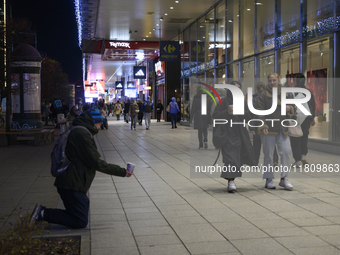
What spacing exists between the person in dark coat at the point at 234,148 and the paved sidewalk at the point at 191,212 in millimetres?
349

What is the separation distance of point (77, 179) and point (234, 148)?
116 inches

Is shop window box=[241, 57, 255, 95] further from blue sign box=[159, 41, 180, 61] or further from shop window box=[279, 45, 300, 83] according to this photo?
blue sign box=[159, 41, 180, 61]

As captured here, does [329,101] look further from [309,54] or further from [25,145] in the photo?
[25,145]

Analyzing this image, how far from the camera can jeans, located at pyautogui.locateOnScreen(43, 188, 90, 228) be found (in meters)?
4.98

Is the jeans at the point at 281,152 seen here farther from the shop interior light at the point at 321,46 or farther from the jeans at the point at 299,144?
the shop interior light at the point at 321,46

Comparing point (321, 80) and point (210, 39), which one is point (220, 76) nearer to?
point (210, 39)

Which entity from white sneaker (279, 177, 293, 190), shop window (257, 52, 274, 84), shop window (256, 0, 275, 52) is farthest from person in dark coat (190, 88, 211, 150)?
white sneaker (279, 177, 293, 190)

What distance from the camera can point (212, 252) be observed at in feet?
13.9

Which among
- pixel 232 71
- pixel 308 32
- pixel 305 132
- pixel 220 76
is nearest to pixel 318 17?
pixel 308 32

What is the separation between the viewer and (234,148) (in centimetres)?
708

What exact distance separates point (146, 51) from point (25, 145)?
19.3 m

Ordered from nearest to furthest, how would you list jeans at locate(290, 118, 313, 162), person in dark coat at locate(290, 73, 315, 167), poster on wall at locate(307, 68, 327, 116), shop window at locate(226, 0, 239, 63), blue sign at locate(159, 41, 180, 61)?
person in dark coat at locate(290, 73, 315, 167) → jeans at locate(290, 118, 313, 162) → poster on wall at locate(307, 68, 327, 116) → shop window at locate(226, 0, 239, 63) → blue sign at locate(159, 41, 180, 61)

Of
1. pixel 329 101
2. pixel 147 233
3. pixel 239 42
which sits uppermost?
pixel 239 42

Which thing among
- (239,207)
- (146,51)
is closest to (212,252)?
(239,207)
